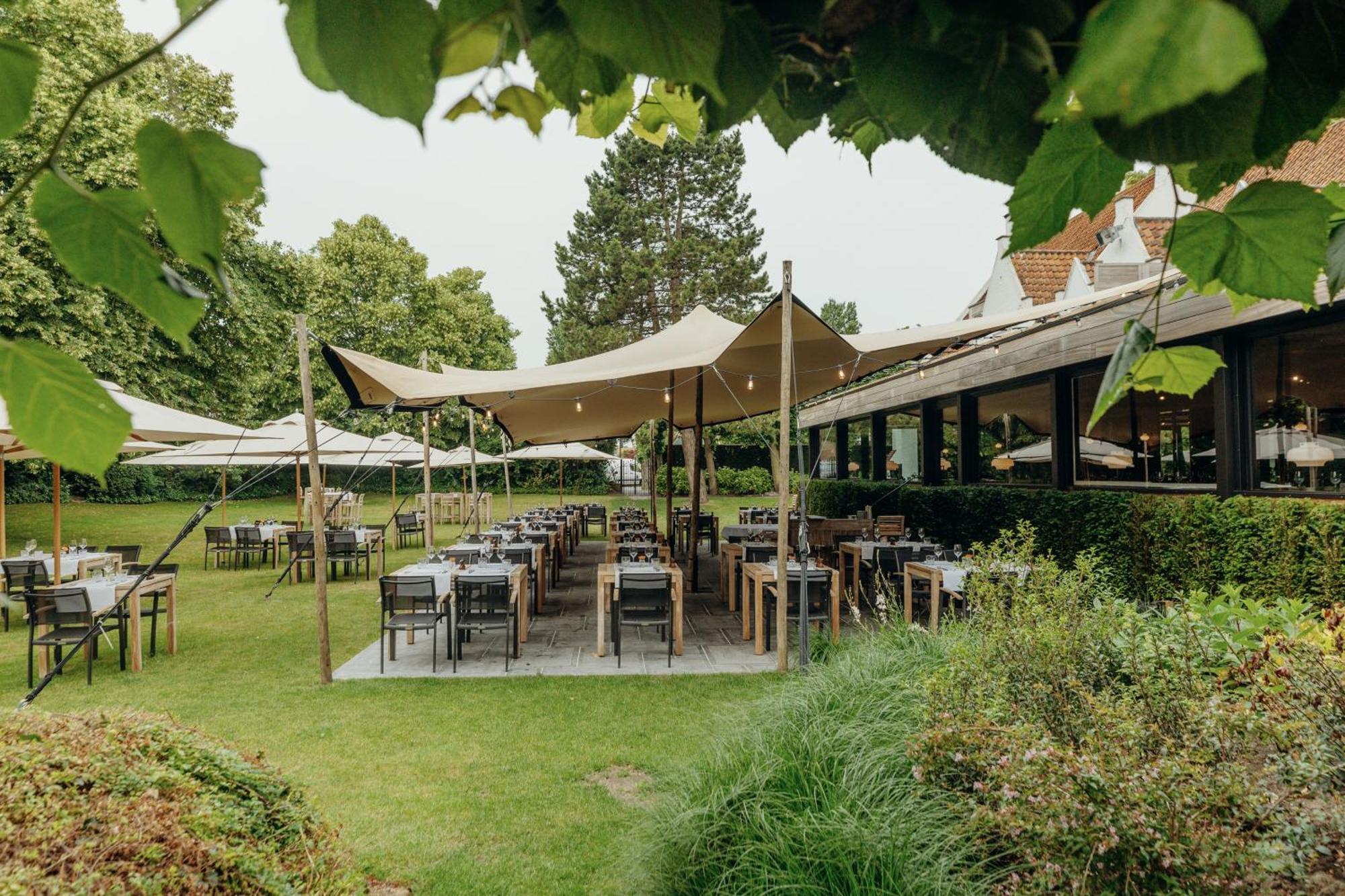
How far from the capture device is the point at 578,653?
727cm

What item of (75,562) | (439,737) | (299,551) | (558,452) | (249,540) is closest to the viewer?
(439,737)

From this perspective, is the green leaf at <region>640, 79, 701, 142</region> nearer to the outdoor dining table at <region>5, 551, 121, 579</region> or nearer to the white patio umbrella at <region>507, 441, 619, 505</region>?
the outdoor dining table at <region>5, 551, 121, 579</region>

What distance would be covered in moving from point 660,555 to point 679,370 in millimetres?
2356

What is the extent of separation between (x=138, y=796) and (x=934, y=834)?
2.50 m

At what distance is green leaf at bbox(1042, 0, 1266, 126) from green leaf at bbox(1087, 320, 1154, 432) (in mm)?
389

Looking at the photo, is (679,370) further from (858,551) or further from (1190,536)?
(1190,536)

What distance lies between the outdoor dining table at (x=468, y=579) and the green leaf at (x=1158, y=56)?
688 centimetres

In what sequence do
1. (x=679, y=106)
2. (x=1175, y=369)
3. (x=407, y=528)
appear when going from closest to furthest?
(x=1175, y=369) → (x=679, y=106) → (x=407, y=528)

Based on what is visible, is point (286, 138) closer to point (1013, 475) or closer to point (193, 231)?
point (193, 231)

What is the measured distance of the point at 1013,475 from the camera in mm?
11156

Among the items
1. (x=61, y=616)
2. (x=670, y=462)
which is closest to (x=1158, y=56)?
(x=61, y=616)

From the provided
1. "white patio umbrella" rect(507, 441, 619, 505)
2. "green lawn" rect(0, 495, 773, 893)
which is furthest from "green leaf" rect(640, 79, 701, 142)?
"white patio umbrella" rect(507, 441, 619, 505)

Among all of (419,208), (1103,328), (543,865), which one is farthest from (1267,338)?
(419,208)

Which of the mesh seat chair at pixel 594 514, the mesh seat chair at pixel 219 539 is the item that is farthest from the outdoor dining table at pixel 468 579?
the mesh seat chair at pixel 594 514
